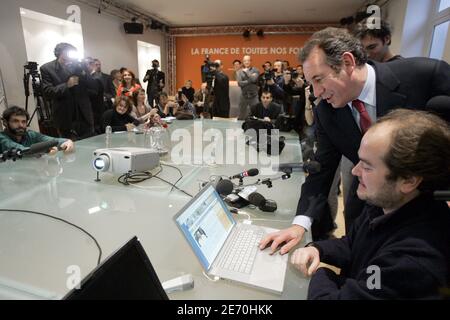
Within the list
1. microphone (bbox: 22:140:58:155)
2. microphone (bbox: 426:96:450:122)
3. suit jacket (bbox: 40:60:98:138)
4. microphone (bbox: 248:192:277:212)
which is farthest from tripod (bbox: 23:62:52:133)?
microphone (bbox: 426:96:450:122)

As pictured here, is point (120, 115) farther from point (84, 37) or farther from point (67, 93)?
point (84, 37)

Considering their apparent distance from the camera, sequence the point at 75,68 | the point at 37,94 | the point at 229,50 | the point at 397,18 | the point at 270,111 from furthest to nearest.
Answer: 1. the point at 229,50
2. the point at 397,18
3. the point at 37,94
4. the point at 270,111
5. the point at 75,68

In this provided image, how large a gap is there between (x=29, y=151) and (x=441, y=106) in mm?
2161

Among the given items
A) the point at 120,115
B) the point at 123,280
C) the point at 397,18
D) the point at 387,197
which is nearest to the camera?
the point at 123,280

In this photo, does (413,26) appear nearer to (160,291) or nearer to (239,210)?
(239,210)

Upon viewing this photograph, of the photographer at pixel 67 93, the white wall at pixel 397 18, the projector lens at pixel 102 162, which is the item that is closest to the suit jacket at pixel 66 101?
the photographer at pixel 67 93

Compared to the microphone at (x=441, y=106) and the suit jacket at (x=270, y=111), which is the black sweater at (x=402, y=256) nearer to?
the microphone at (x=441, y=106)

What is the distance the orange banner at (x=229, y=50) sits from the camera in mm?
8969

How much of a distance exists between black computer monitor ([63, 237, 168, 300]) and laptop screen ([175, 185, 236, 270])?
0.18 meters

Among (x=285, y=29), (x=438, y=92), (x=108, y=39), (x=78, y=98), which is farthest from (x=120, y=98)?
(x=285, y=29)

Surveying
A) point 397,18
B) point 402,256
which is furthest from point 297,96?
point 402,256

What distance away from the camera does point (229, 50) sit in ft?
30.5

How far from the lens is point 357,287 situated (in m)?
0.65

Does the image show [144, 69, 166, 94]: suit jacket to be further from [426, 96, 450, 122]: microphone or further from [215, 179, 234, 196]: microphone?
[426, 96, 450, 122]: microphone
